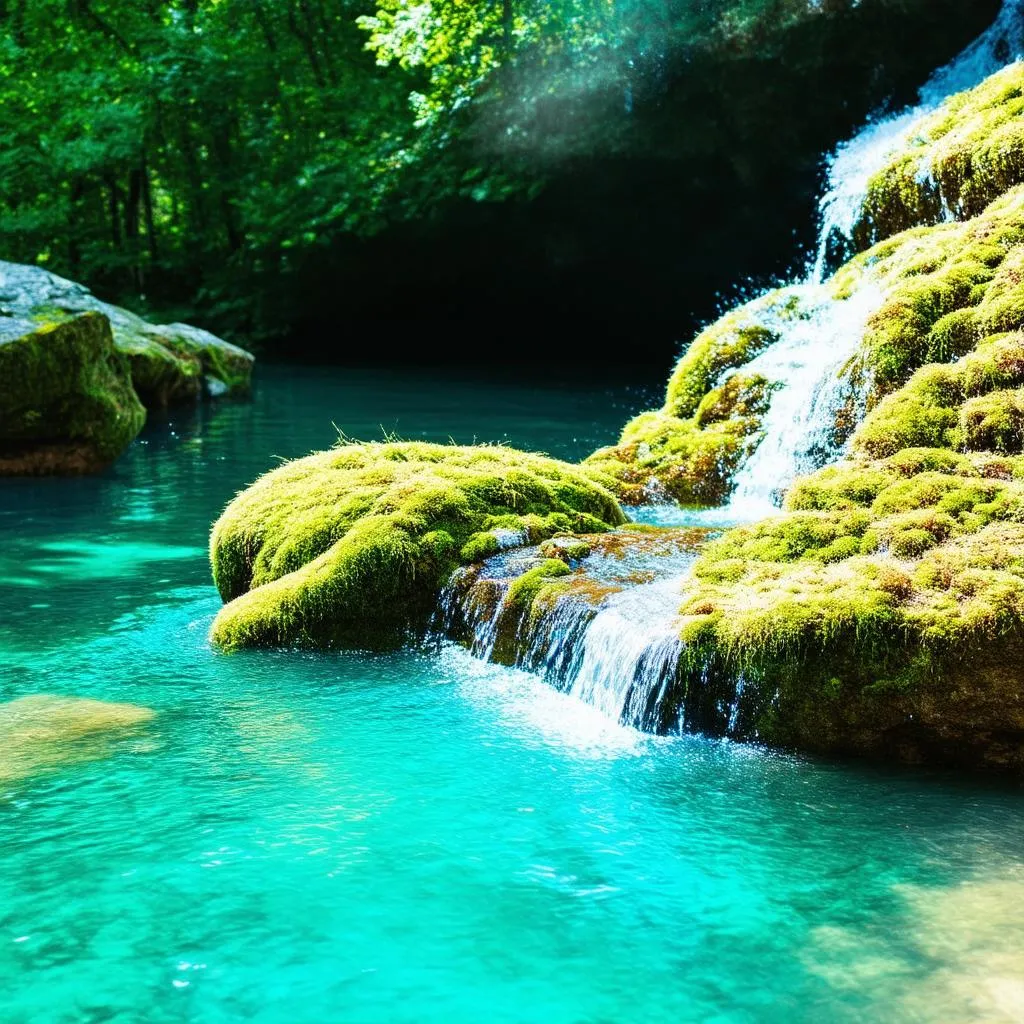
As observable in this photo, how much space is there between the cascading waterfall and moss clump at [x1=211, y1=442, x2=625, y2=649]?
0.41 m

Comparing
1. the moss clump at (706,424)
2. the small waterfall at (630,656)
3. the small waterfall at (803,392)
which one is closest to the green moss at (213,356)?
the moss clump at (706,424)

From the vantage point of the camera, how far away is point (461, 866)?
5.47 meters

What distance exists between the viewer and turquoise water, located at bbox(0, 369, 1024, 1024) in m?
4.50

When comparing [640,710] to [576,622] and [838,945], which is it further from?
[838,945]

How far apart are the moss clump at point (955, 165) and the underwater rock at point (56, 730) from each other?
9.93 meters

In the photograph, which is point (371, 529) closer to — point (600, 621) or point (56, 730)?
point (600, 621)

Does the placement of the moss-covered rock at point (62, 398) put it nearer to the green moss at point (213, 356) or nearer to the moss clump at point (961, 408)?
the green moss at point (213, 356)

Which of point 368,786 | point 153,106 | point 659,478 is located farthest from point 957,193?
point 153,106

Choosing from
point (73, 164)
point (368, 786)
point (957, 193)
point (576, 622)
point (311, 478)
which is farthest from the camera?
point (73, 164)

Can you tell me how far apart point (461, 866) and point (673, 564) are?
3606 millimetres

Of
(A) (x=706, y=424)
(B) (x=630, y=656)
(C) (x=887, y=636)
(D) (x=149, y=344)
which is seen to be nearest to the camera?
(C) (x=887, y=636)

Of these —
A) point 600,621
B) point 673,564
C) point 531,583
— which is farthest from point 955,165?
point 600,621

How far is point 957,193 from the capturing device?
42.5ft

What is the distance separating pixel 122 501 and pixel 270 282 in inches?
965
